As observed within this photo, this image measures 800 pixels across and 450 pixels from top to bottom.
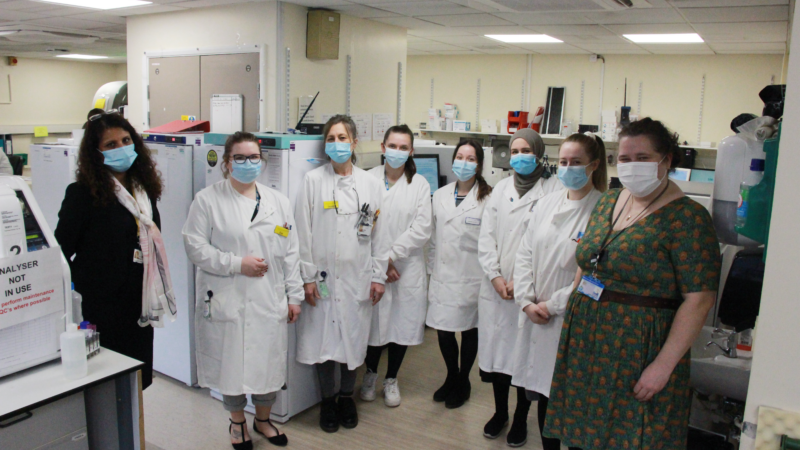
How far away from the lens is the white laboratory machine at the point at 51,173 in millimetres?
3479

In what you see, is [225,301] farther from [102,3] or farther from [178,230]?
[102,3]

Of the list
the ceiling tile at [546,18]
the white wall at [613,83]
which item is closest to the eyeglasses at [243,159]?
the ceiling tile at [546,18]

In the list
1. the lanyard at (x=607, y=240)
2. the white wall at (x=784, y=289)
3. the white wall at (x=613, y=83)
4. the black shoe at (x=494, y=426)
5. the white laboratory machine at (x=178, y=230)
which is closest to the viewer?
the white wall at (x=784, y=289)

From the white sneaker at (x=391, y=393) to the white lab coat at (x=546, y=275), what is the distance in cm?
90

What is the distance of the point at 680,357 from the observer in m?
1.69

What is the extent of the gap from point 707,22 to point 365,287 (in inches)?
127

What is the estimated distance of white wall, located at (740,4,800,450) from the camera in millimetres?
1035

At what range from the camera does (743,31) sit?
4430mm

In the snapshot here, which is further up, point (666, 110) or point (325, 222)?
point (666, 110)

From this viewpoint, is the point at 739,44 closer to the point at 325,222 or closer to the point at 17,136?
the point at 325,222

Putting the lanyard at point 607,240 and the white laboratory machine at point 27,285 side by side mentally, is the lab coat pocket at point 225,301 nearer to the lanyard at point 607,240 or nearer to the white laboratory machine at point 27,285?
the white laboratory machine at point 27,285

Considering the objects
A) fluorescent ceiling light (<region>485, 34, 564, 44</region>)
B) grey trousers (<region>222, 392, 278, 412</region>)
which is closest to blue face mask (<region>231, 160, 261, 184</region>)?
grey trousers (<region>222, 392, 278, 412</region>)

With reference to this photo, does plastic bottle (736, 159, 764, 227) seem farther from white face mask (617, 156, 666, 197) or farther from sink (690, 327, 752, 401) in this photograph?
sink (690, 327, 752, 401)

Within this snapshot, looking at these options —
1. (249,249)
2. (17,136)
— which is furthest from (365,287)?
(17,136)
